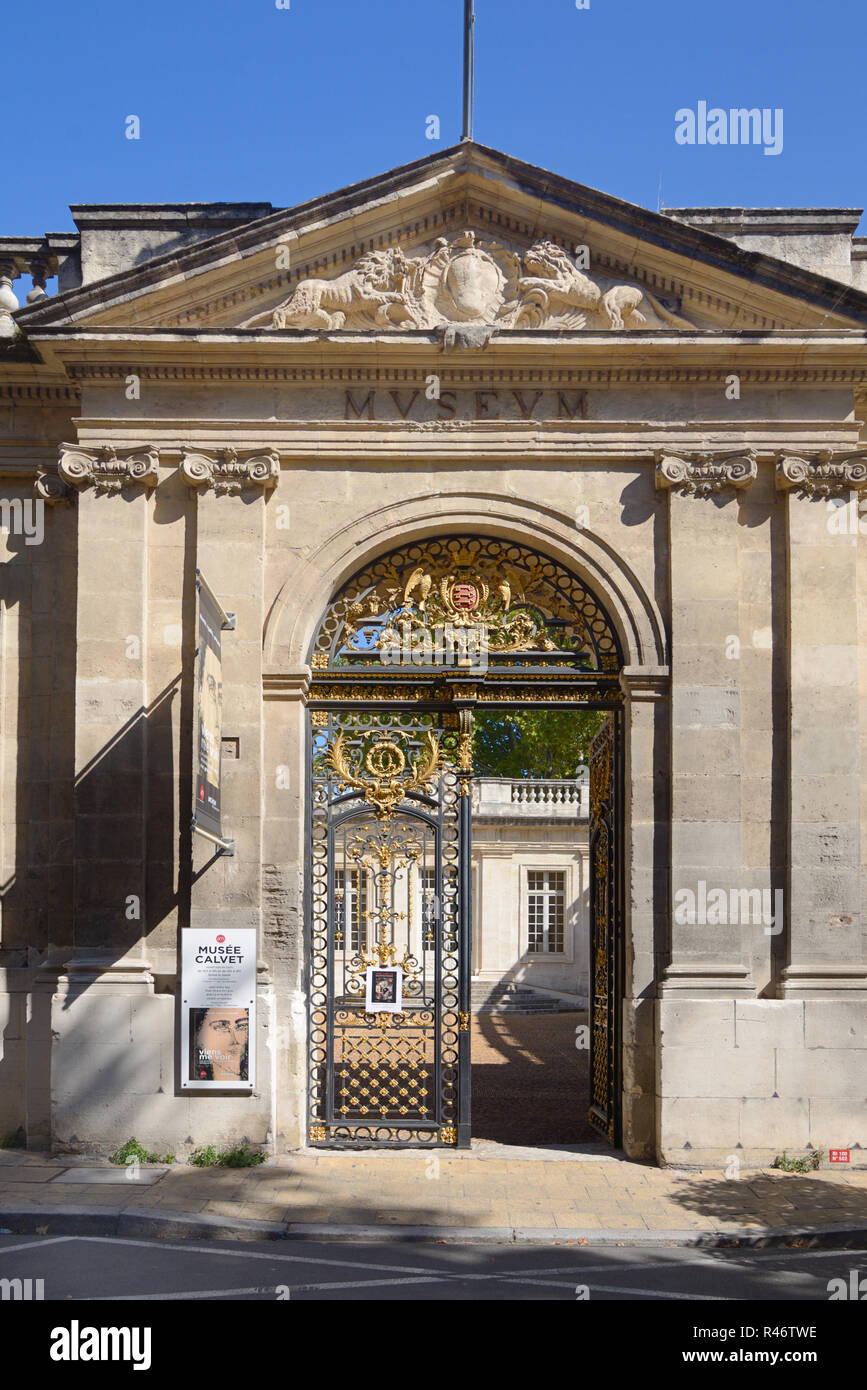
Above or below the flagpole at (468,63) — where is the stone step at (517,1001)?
below

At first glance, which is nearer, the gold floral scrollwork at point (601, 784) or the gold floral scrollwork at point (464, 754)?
the gold floral scrollwork at point (464, 754)

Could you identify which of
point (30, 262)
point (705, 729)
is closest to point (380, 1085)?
point (705, 729)

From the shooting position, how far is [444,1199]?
941 cm

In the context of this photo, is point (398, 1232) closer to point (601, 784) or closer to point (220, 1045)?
point (220, 1045)

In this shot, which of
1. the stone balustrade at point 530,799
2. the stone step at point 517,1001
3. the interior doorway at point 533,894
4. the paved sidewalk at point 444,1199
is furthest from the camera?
the stone balustrade at point 530,799

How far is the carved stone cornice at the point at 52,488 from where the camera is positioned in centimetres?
1157

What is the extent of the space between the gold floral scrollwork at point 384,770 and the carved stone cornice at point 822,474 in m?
3.71

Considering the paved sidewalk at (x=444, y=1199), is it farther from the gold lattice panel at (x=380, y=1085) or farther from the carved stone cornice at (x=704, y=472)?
the carved stone cornice at (x=704, y=472)

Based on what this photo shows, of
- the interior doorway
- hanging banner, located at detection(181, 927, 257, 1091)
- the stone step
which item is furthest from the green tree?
hanging banner, located at detection(181, 927, 257, 1091)

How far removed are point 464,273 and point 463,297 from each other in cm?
22

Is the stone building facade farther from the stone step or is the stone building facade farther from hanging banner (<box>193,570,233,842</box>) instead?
the stone step

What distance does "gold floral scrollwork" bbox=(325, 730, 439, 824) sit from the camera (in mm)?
11453

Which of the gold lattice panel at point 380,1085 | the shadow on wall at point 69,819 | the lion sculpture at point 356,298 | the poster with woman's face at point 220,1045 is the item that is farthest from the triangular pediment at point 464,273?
the gold lattice panel at point 380,1085
